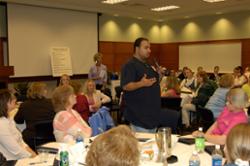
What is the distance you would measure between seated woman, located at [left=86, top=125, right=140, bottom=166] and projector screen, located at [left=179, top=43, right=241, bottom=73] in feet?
34.9

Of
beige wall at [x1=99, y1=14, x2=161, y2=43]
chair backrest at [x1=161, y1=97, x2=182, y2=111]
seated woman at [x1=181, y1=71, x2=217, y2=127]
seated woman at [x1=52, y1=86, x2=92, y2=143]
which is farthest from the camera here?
beige wall at [x1=99, y1=14, x2=161, y2=43]

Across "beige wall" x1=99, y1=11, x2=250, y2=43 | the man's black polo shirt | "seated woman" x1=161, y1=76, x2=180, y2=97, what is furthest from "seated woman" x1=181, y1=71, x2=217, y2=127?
"beige wall" x1=99, y1=11, x2=250, y2=43

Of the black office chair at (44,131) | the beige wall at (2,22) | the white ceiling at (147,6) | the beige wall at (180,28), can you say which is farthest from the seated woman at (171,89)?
the beige wall at (180,28)

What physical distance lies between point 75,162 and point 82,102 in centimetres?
260

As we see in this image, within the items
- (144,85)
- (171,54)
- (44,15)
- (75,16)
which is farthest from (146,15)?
(144,85)

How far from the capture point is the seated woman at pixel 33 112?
4.10 meters

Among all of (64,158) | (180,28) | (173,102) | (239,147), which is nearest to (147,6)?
(180,28)

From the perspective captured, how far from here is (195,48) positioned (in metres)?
12.5

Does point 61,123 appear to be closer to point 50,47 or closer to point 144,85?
point 144,85

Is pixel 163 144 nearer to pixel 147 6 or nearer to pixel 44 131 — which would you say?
pixel 44 131

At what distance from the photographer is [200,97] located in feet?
20.2

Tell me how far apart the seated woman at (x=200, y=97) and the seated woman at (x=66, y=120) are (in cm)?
307

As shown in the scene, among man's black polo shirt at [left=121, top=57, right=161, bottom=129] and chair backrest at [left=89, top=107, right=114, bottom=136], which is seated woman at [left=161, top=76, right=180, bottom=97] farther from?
chair backrest at [left=89, top=107, right=114, bottom=136]

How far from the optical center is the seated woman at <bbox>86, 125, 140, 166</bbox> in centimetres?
128
